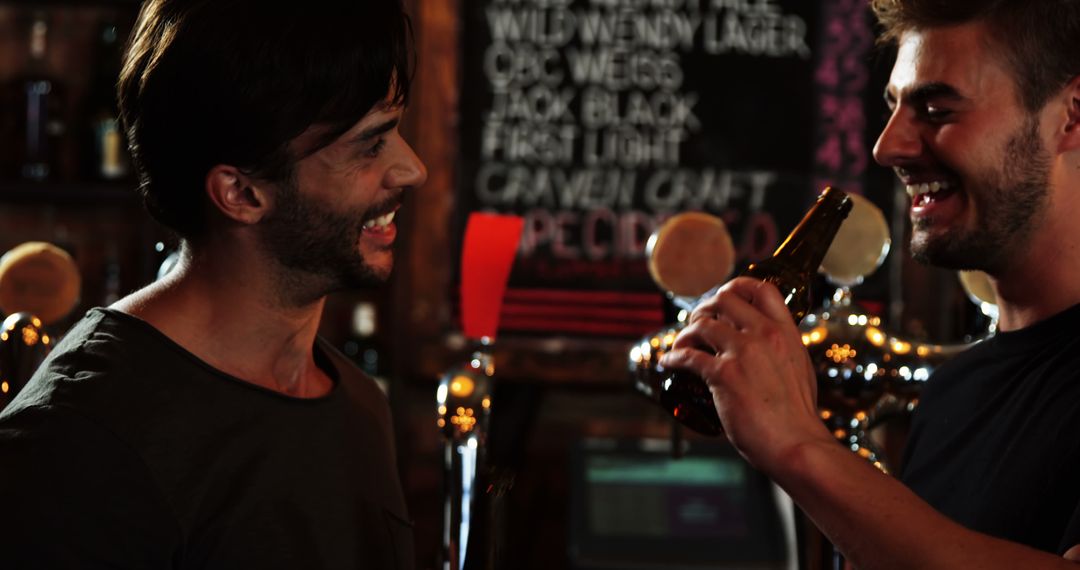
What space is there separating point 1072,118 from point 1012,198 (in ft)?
0.37

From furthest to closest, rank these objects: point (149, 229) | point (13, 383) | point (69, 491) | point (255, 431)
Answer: point (149, 229) < point (13, 383) < point (255, 431) < point (69, 491)

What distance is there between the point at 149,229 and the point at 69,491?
1840 mm

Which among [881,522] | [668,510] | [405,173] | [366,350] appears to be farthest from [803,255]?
[366,350]

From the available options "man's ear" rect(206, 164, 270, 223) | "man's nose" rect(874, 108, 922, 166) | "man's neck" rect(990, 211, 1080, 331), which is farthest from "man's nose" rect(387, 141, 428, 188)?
"man's neck" rect(990, 211, 1080, 331)

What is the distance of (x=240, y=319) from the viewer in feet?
4.16

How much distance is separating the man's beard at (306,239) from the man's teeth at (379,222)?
0.04ft

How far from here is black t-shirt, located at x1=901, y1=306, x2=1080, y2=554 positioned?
3.84 feet

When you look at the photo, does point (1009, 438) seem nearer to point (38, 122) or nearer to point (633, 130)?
A: point (633, 130)

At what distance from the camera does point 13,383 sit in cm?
135

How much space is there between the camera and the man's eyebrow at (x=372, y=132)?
129 cm

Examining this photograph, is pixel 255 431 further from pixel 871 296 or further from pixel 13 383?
pixel 871 296

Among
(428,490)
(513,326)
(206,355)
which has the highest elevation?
(206,355)

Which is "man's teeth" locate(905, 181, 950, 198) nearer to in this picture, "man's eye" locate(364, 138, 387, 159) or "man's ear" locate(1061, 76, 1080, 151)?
"man's ear" locate(1061, 76, 1080, 151)

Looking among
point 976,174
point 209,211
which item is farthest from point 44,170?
point 976,174
